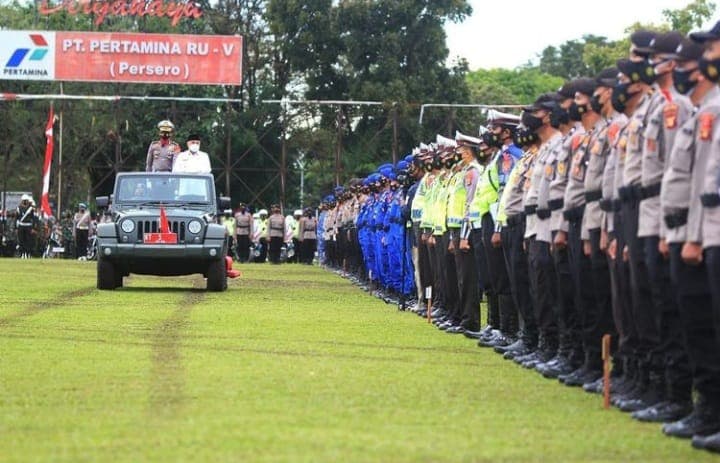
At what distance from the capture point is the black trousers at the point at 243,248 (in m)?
57.9

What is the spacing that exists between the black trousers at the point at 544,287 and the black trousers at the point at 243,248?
42.8 m

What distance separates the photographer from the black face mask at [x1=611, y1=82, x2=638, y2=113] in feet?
40.5

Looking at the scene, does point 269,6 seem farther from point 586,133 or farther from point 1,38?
point 586,133

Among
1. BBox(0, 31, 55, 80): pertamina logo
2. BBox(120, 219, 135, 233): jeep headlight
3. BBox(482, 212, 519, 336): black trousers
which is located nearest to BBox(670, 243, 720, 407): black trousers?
BBox(482, 212, 519, 336): black trousers

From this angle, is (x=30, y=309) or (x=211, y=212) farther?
(x=211, y=212)

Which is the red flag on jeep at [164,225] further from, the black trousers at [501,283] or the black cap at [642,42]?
the black cap at [642,42]

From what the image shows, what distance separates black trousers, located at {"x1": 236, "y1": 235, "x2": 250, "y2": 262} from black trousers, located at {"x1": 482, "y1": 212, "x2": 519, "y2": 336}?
40.2 metres

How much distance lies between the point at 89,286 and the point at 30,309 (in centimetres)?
765

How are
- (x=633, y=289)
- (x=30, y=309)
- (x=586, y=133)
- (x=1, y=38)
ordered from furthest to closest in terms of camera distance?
(x=1, y=38) → (x=30, y=309) → (x=586, y=133) → (x=633, y=289)

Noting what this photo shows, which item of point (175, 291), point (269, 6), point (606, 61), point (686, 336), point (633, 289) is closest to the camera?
point (686, 336)

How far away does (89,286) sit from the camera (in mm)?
30266

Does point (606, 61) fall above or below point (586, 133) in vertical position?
above

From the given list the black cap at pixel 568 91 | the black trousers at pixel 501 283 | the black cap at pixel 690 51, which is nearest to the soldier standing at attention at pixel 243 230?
the black trousers at pixel 501 283

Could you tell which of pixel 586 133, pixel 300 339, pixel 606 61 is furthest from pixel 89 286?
pixel 606 61
